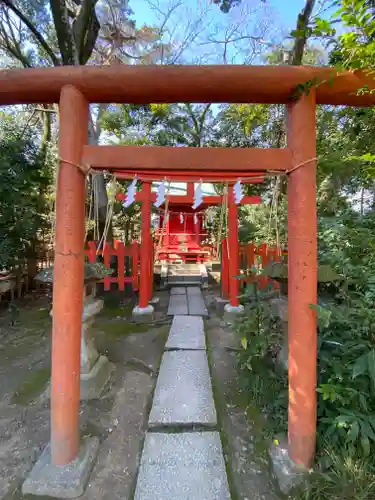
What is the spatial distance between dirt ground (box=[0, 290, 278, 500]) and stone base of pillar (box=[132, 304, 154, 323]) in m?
0.33

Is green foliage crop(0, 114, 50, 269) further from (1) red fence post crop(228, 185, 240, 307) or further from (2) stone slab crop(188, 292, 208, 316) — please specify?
(1) red fence post crop(228, 185, 240, 307)

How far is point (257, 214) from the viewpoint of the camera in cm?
909

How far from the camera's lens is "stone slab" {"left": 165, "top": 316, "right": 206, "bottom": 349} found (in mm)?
3775

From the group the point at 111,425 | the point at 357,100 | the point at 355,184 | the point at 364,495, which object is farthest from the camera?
the point at 355,184

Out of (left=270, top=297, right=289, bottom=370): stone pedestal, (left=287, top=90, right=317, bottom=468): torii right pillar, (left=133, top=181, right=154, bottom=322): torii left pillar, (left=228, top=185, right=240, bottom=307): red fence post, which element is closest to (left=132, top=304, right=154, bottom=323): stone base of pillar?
(left=133, top=181, right=154, bottom=322): torii left pillar

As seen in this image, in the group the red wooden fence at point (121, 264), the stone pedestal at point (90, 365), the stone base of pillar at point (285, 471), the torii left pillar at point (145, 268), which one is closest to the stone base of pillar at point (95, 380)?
the stone pedestal at point (90, 365)

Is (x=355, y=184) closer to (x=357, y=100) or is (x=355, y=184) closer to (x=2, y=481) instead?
(x=357, y=100)

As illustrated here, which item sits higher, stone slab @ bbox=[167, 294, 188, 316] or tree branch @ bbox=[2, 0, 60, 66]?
tree branch @ bbox=[2, 0, 60, 66]

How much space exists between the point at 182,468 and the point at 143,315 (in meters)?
3.41

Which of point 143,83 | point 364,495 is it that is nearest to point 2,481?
point 364,495

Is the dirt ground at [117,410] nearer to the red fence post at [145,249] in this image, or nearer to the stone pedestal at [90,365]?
the stone pedestal at [90,365]

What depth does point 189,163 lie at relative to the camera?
1.80 metres

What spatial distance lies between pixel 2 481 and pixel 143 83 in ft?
9.03

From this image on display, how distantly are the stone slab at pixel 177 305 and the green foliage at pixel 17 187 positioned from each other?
3.16 metres
